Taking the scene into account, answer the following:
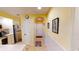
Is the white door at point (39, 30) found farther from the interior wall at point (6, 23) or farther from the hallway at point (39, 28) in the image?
the interior wall at point (6, 23)

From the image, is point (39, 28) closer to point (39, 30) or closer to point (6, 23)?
point (39, 30)

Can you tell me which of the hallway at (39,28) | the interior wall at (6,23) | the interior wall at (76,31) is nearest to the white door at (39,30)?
the hallway at (39,28)

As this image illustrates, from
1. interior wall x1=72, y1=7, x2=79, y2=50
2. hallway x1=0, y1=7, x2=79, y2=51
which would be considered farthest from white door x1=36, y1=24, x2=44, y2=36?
interior wall x1=72, y1=7, x2=79, y2=50

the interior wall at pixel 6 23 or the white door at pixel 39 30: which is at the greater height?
the interior wall at pixel 6 23

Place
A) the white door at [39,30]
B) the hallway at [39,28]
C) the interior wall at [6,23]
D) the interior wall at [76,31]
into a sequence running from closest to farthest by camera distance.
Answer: the interior wall at [76,31] → the hallway at [39,28] → the interior wall at [6,23] → the white door at [39,30]

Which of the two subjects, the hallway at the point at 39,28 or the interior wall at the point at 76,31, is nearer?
the interior wall at the point at 76,31

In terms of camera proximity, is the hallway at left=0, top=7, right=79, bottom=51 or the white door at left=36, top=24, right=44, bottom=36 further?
the white door at left=36, top=24, right=44, bottom=36

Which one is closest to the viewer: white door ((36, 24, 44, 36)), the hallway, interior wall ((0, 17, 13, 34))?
the hallway

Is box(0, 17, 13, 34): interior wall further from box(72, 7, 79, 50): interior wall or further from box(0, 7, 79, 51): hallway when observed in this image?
box(72, 7, 79, 50): interior wall

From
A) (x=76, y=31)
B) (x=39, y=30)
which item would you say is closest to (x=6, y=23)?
(x=39, y=30)

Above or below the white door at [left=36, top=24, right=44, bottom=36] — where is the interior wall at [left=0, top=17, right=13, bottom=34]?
above

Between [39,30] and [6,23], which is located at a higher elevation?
[6,23]

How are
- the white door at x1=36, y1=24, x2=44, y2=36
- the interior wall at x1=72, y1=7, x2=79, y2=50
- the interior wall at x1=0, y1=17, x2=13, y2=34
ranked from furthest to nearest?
the white door at x1=36, y1=24, x2=44, y2=36 → the interior wall at x1=0, y1=17, x2=13, y2=34 → the interior wall at x1=72, y1=7, x2=79, y2=50
